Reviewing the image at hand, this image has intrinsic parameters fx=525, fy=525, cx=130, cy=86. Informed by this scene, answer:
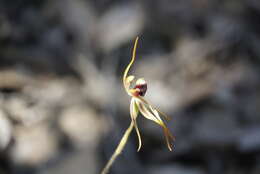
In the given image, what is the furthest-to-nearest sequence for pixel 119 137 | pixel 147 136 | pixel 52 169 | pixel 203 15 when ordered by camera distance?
pixel 203 15 < pixel 147 136 < pixel 119 137 < pixel 52 169

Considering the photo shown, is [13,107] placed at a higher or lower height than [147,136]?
higher

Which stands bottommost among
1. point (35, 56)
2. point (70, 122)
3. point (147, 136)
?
point (147, 136)

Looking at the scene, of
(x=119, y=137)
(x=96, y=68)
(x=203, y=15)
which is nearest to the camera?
(x=119, y=137)

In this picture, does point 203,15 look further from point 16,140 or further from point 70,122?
point 16,140

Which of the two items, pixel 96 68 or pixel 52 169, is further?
pixel 96 68

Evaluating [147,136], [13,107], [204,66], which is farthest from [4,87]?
[204,66]

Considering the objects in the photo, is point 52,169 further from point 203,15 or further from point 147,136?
point 203,15
